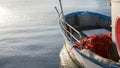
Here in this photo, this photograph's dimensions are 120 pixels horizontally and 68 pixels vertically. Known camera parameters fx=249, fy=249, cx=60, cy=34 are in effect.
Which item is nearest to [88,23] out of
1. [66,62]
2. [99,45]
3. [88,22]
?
[88,22]

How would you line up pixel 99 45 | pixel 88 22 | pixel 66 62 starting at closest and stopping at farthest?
1. pixel 99 45
2. pixel 66 62
3. pixel 88 22

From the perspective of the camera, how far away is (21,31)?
29.2 m

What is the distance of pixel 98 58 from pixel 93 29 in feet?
29.4

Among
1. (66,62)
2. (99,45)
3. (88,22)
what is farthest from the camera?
(88,22)

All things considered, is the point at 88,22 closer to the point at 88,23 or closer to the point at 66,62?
the point at 88,23

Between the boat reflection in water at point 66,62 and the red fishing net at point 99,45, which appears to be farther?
the boat reflection in water at point 66,62

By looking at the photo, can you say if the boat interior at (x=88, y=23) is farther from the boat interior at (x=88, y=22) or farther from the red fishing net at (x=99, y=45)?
the red fishing net at (x=99, y=45)

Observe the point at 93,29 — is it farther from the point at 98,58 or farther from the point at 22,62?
the point at 98,58

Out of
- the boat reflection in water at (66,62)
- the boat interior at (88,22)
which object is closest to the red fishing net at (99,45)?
the boat reflection in water at (66,62)

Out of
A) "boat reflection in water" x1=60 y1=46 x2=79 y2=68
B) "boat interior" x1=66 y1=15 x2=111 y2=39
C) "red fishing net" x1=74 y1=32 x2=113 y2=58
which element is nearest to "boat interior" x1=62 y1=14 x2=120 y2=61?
"boat interior" x1=66 y1=15 x2=111 y2=39

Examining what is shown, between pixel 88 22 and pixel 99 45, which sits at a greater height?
pixel 99 45

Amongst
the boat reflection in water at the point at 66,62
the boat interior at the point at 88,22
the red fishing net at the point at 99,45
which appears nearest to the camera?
the red fishing net at the point at 99,45

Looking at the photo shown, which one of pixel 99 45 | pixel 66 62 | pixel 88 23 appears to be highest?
pixel 99 45

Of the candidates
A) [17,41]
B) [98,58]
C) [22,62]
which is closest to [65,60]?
[22,62]
